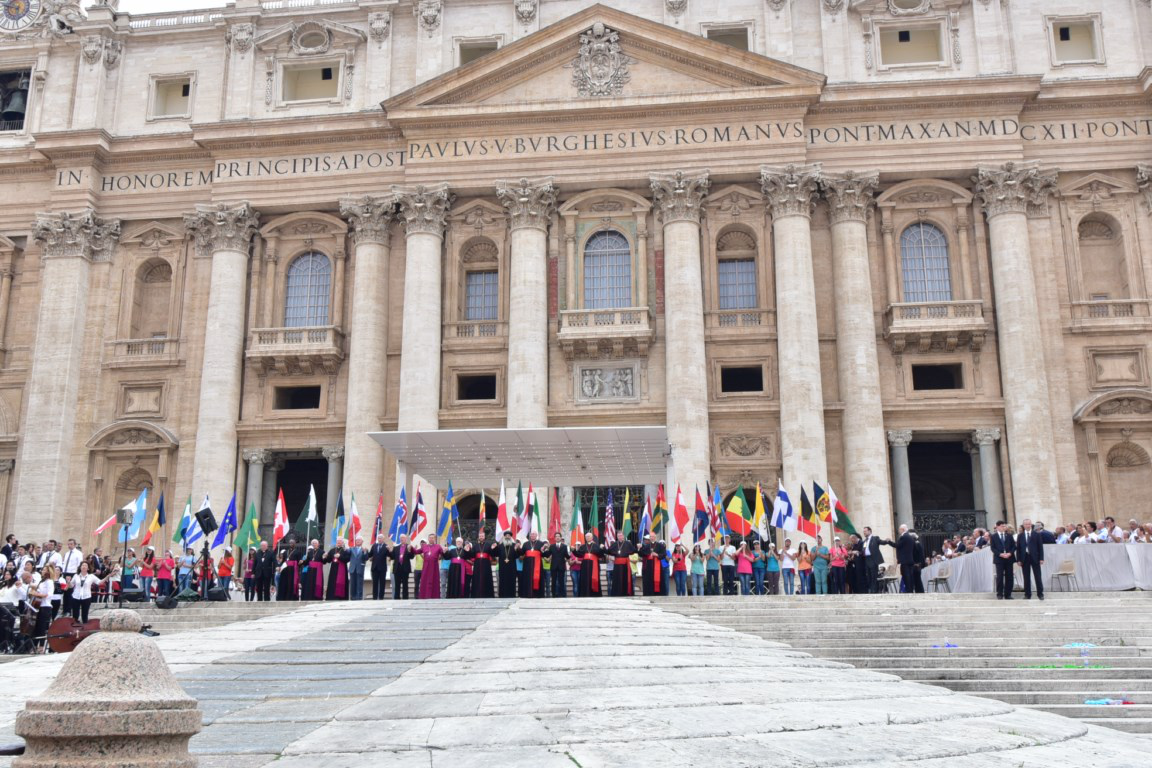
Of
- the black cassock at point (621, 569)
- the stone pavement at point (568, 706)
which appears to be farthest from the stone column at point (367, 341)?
the stone pavement at point (568, 706)

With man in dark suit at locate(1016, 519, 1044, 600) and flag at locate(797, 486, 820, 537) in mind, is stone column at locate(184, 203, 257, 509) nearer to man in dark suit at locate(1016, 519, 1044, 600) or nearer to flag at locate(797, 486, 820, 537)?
flag at locate(797, 486, 820, 537)

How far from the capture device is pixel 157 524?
26.9m

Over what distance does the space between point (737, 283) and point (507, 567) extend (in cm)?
1444

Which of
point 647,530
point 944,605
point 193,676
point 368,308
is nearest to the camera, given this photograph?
point 193,676

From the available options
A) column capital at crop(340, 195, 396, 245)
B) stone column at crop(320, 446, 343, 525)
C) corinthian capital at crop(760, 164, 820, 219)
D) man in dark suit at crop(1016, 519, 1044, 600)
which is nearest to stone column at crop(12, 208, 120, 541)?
stone column at crop(320, 446, 343, 525)

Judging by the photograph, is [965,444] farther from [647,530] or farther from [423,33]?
[423,33]

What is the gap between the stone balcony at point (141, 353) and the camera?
34906mm

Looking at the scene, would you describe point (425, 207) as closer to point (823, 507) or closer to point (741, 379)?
point (741, 379)

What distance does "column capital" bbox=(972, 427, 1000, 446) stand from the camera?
31469 millimetres

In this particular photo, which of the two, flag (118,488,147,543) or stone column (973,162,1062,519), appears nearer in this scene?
flag (118,488,147,543)

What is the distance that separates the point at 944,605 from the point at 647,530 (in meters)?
8.13

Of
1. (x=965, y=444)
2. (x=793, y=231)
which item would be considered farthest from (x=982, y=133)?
(x=965, y=444)

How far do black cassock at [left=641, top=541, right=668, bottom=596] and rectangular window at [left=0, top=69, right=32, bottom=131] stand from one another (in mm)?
27836

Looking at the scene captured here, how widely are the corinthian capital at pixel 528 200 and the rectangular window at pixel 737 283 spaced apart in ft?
18.2
